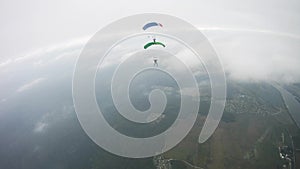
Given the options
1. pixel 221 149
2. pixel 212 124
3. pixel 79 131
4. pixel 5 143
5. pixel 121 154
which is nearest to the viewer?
pixel 221 149

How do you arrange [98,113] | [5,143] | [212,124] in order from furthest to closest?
[98,113]
[5,143]
[212,124]

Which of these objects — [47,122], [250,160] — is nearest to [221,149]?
[250,160]

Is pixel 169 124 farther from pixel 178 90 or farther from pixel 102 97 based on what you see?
pixel 102 97

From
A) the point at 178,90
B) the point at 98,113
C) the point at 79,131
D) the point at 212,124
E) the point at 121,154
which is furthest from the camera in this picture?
the point at 178,90

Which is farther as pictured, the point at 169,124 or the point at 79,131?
the point at 79,131

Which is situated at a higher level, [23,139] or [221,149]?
[23,139]

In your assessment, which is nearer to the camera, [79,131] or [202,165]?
[202,165]

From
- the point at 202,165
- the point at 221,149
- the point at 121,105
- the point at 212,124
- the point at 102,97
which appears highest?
the point at 102,97

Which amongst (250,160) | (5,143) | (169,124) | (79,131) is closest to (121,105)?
(79,131)

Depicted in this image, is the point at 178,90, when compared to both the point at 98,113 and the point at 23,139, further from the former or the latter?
the point at 23,139
